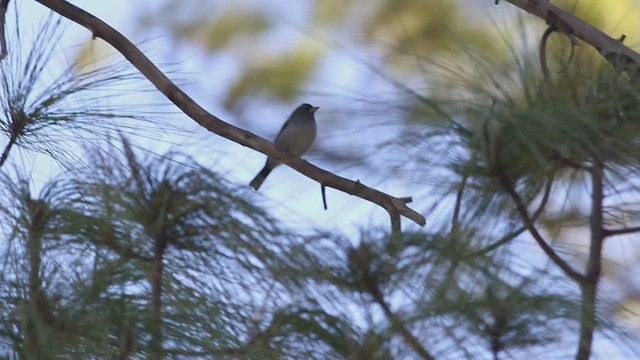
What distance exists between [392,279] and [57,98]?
0.49 m

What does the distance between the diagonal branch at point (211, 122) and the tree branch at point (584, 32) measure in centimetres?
33

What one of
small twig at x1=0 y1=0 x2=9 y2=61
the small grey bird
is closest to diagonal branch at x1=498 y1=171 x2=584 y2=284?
small twig at x1=0 y1=0 x2=9 y2=61

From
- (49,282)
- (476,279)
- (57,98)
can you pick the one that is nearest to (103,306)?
(49,282)

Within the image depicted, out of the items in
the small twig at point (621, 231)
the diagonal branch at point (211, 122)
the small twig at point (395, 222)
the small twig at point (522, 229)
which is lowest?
the small twig at point (522, 229)

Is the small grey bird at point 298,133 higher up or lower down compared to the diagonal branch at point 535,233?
higher up

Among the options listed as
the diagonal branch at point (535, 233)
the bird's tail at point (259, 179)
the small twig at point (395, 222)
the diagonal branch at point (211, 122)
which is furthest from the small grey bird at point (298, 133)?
the diagonal branch at point (535, 233)

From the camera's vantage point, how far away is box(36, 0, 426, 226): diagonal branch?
61.6 inches

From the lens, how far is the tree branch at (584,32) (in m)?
1.53

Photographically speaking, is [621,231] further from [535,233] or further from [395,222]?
[395,222]

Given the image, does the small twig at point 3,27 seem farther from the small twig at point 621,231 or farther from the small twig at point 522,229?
the small twig at point 621,231

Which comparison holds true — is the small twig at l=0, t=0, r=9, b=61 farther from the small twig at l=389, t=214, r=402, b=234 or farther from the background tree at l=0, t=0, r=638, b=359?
the small twig at l=389, t=214, r=402, b=234

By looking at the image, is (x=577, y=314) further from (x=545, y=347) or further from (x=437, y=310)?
(x=437, y=310)

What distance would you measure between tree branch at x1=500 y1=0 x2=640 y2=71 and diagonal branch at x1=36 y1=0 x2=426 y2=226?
1.07ft

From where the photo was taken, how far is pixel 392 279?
1481 millimetres
